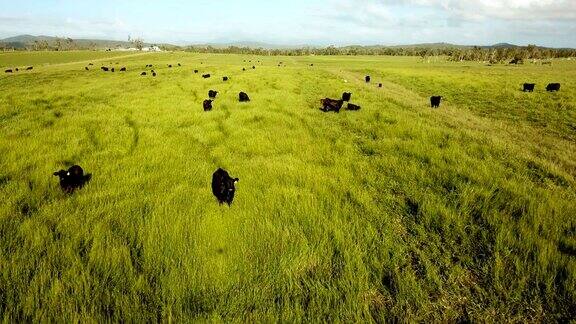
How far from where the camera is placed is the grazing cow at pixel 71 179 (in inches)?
205

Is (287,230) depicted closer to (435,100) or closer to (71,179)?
(71,179)

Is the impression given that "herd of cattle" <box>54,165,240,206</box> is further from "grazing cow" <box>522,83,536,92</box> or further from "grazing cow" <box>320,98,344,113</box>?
"grazing cow" <box>522,83,536,92</box>

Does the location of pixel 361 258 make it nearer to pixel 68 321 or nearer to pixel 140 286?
pixel 140 286

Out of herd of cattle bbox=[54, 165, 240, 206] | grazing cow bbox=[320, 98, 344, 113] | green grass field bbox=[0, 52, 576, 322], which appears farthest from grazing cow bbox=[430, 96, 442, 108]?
herd of cattle bbox=[54, 165, 240, 206]

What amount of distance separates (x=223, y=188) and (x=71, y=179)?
8.50ft

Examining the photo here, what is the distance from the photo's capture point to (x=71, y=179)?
5285 mm

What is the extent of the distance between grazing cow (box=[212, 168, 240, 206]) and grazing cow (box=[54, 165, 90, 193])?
232 cm

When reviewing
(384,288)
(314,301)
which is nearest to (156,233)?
(314,301)

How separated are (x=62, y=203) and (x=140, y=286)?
8.55 feet

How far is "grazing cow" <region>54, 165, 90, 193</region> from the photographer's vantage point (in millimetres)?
5203

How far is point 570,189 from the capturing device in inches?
230

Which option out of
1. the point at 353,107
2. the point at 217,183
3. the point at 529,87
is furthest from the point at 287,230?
the point at 529,87

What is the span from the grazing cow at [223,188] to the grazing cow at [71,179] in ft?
7.62

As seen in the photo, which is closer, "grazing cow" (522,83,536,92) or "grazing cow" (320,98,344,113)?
"grazing cow" (320,98,344,113)
